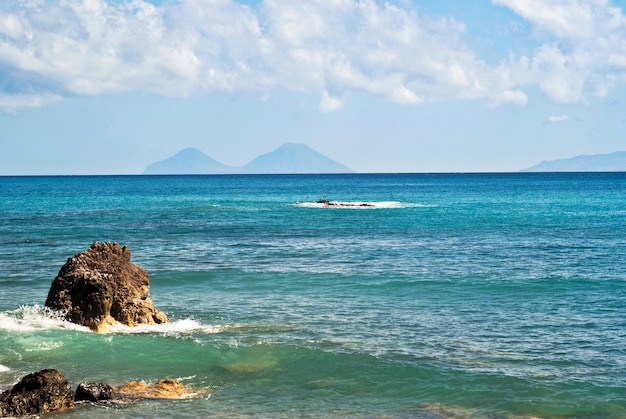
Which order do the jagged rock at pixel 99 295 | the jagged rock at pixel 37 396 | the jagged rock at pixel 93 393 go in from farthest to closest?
1. the jagged rock at pixel 99 295
2. the jagged rock at pixel 93 393
3. the jagged rock at pixel 37 396

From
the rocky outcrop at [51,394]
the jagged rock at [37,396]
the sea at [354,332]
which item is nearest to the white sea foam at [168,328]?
the sea at [354,332]

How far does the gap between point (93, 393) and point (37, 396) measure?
138 cm

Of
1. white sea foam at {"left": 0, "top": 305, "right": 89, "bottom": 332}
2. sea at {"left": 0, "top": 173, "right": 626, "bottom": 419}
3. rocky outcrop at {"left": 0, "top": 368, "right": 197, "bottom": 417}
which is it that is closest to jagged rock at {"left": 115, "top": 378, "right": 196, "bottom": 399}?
rocky outcrop at {"left": 0, "top": 368, "right": 197, "bottom": 417}

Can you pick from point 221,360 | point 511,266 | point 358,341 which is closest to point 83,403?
point 221,360

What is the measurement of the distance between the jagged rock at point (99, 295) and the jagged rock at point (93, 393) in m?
7.29

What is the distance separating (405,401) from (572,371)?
545 cm

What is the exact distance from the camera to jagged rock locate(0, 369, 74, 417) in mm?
17406

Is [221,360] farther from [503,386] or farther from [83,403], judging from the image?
[503,386]

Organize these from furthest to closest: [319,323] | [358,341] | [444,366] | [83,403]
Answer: [319,323] < [358,341] < [444,366] < [83,403]

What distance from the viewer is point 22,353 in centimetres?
2327

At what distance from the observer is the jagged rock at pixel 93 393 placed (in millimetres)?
Answer: 18391

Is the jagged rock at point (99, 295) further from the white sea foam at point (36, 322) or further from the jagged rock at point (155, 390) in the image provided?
the jagged rock at point (155, 390)

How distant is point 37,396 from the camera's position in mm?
17578

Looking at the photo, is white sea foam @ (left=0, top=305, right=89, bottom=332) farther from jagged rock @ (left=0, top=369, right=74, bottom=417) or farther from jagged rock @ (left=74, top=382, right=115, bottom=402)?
jagged rock @ (left=0, top=369, right=74, bottom=417)
